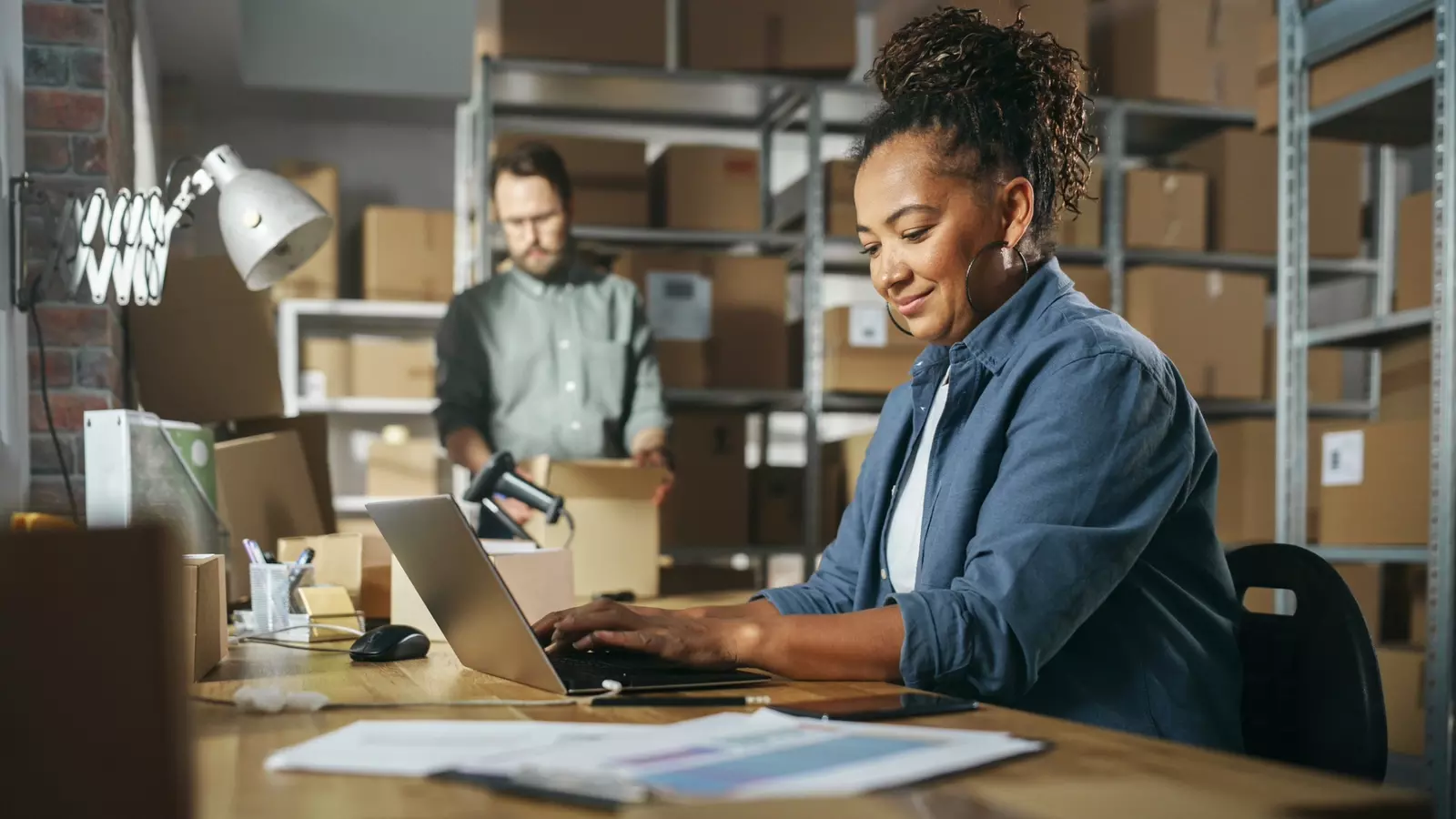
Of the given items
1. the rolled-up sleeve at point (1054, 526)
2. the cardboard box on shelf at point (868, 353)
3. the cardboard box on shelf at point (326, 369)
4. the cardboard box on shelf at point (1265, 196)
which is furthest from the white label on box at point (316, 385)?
the rolled-up sleeve at point (1054, 526)

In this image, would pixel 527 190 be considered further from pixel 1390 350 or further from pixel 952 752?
pixel 952 752

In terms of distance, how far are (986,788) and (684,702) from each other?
337mm

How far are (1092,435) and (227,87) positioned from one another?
17.6 ft

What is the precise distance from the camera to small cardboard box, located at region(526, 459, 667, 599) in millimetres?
2240

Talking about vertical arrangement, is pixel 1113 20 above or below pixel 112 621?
above

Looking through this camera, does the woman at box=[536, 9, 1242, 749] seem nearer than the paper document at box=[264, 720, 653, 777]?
No

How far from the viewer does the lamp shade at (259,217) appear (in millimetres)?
1757

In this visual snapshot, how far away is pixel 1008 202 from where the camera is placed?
129cm

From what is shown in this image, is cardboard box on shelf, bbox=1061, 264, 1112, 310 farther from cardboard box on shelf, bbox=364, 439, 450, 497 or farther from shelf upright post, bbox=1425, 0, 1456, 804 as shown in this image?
cardboard box on shelf, bbox=364, 439, 450, 497

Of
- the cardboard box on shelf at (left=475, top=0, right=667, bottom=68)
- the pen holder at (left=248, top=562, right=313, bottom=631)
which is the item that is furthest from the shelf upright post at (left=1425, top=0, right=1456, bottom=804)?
the cardboard box on shelf at (left=475, top=0, right=667, bottom=68)

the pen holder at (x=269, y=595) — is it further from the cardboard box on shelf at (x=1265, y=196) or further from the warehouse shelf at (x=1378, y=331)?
the cardboard box on shelf at (x=1265, y=196)

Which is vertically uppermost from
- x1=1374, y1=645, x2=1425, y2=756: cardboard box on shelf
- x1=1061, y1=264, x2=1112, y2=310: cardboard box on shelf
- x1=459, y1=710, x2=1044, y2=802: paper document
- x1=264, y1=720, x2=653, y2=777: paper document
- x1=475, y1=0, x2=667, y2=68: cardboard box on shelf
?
x1=475, y1=0, x2=667, y2=68: cardboard box on shelf

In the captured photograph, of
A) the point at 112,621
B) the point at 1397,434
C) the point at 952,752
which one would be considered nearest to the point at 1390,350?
the point at 1397,434

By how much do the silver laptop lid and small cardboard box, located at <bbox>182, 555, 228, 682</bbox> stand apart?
6.4 inches
